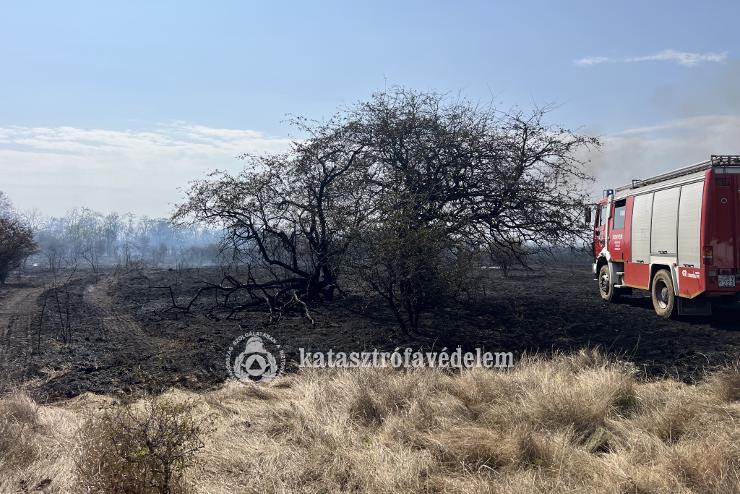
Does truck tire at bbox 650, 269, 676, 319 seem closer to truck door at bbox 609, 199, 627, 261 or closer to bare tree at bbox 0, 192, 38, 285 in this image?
truck door at bbox 609, 199, 627, 261

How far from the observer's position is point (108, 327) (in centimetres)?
1269

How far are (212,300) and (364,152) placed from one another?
651cm

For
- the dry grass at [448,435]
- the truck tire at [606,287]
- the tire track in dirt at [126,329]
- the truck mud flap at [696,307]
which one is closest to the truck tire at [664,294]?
the truck mud flap at [696,307]

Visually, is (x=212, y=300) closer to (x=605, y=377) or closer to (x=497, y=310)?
(x=497, y=310)

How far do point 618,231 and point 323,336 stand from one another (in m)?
8.22

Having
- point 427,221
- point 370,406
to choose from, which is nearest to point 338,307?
point 427,221

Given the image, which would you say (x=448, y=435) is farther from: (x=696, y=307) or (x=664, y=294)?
(x=664, y=294)

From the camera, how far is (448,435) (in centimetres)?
483

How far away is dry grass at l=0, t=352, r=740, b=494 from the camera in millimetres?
4035

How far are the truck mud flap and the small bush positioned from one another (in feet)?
34.1

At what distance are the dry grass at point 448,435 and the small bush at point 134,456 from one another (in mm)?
230

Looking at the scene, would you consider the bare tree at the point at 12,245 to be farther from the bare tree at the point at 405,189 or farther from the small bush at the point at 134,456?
the small bush at the point at 134,456

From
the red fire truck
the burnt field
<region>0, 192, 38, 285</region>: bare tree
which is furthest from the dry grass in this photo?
<region>0, 192, 38, 285</region>: bare tree

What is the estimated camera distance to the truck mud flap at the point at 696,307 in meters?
10.9
